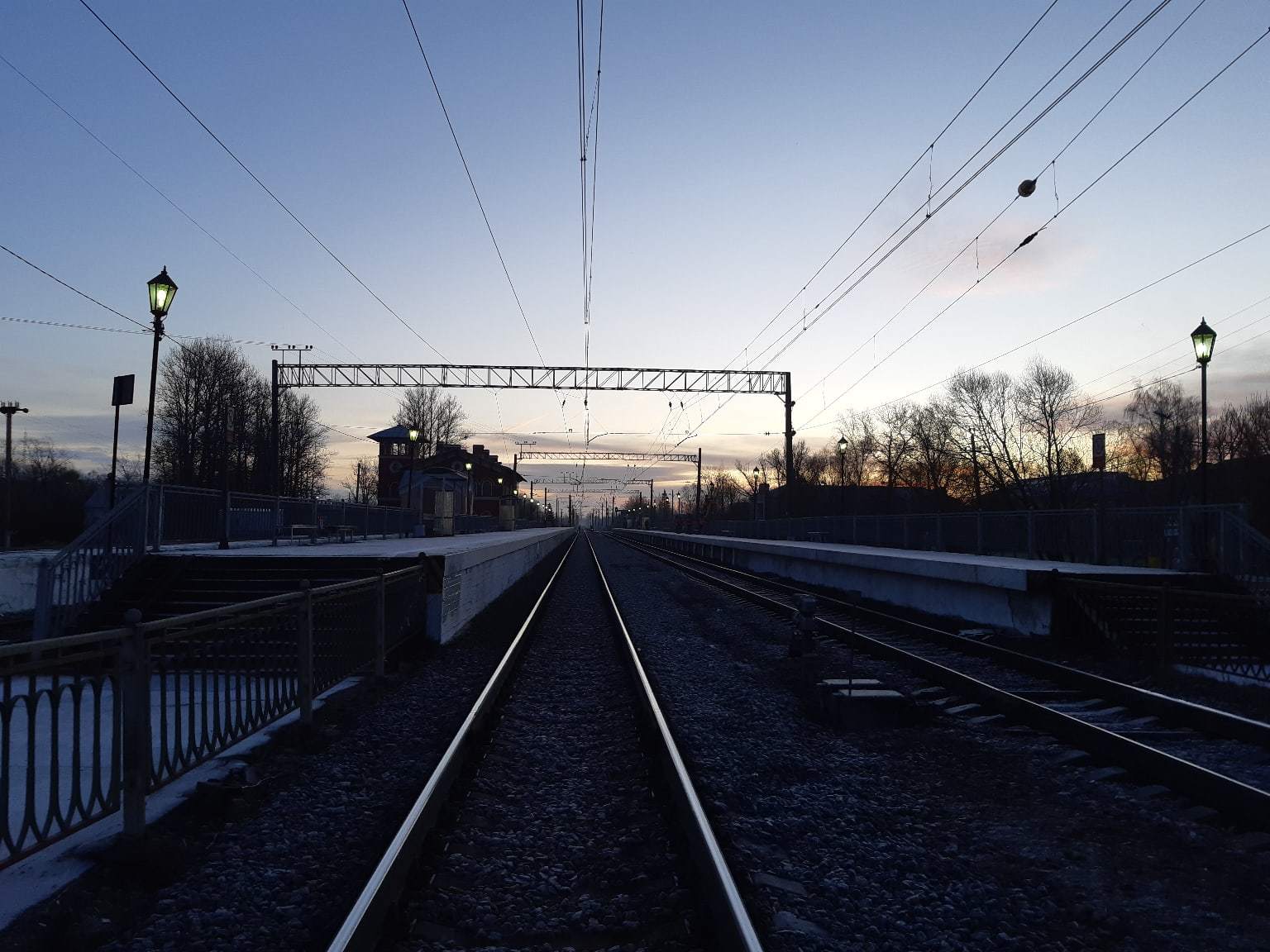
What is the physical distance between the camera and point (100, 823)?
544 centimetres

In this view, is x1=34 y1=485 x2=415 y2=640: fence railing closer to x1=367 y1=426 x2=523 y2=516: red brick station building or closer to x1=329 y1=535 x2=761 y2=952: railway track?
x1=329 y1=535 x2=761 y2=952: railway track

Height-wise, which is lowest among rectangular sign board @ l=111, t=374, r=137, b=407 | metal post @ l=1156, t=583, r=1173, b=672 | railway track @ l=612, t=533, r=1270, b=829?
railway track @ l=612, t=533, r=1270, b=829

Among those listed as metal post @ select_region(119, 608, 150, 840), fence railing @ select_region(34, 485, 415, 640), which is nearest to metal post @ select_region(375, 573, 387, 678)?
fence railing @ select_region(34, 485, 415, 640)

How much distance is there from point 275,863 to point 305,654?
Answer: 10.4ft

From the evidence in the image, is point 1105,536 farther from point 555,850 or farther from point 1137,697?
point 555,850

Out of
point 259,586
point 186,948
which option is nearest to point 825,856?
point 186,948

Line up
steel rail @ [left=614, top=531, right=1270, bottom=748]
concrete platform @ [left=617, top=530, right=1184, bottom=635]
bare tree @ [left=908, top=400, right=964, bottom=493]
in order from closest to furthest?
steel rail @ [left=614, top=531, right=1270, bottom=748] < concrete platform @ [left=617, top=530, right=1184, bottom=635] < bare tree @ [left=908, top=400, right=964, bottom=493]

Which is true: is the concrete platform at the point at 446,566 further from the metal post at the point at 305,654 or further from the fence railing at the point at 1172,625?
the fence railing at the point at 1172,625

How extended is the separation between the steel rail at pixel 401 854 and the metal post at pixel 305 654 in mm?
1415

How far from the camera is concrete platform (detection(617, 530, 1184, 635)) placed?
47.7 ft

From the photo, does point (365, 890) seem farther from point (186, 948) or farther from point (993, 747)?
point (993, 747)

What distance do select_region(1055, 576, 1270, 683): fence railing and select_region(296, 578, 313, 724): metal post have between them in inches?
361

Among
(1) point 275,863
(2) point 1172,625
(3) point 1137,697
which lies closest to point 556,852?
(1) point 275,863

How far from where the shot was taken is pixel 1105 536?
18.2 meters
